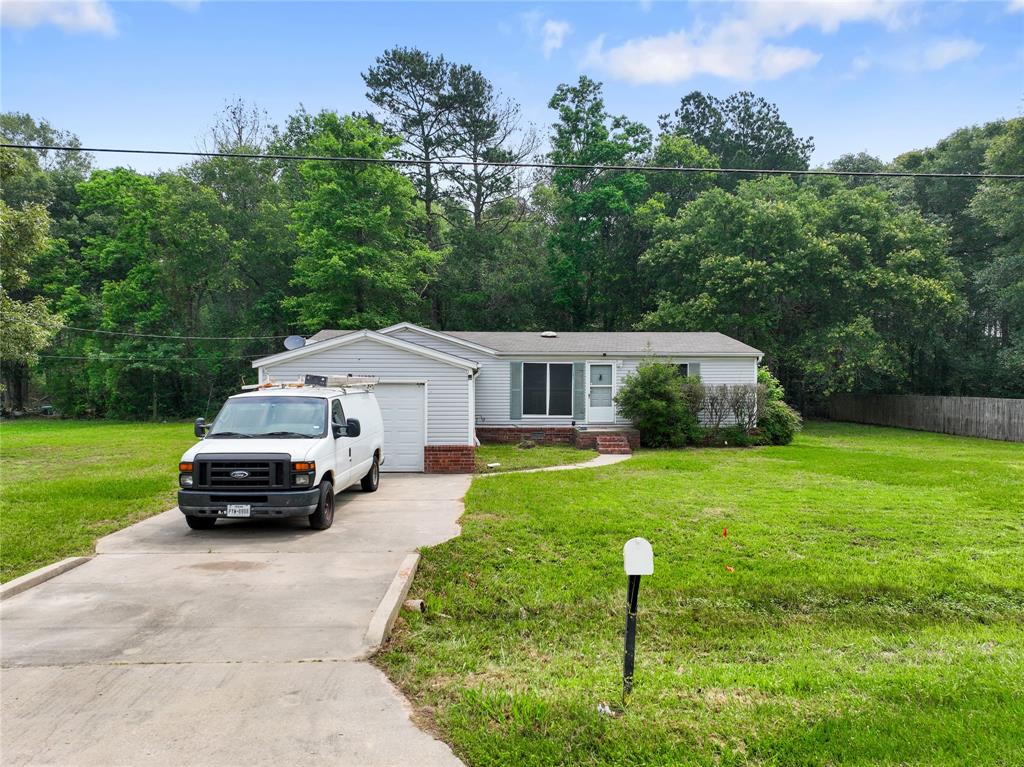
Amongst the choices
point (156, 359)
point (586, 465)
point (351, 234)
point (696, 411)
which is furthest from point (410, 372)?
point (156, 359)

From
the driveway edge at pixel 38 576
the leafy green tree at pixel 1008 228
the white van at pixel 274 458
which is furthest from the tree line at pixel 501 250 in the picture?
the driveway edge at pixel 38 576

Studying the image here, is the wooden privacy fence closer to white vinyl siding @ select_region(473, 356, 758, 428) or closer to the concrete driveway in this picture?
white vinyl siding @ select_region(473, 356, 758, 428)

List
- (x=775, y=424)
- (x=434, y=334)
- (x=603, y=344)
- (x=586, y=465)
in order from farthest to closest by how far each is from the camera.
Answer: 1. (x=603, y=344)
2. (x=775, y=424)
3. (x=434, y=334)
4. (x=586, y=465)

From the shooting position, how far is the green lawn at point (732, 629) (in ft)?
11.5

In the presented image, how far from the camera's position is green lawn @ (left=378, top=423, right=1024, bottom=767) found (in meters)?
3.50

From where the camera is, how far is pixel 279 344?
3412 centimetres

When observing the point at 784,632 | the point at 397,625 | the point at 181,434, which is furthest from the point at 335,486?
the point at 181,434

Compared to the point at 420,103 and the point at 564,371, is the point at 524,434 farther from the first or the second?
the point at 420,103

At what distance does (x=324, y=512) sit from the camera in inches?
339

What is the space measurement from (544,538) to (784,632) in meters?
3.22

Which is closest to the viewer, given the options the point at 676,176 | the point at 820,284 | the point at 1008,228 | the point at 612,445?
the point at 612,445

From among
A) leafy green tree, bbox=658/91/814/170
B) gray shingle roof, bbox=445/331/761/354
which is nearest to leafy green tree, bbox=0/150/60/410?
gray shingle roof, bbox=445/331/761/354

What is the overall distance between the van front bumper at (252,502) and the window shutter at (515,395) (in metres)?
12.4

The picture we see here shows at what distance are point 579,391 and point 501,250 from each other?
16542 millimetres
